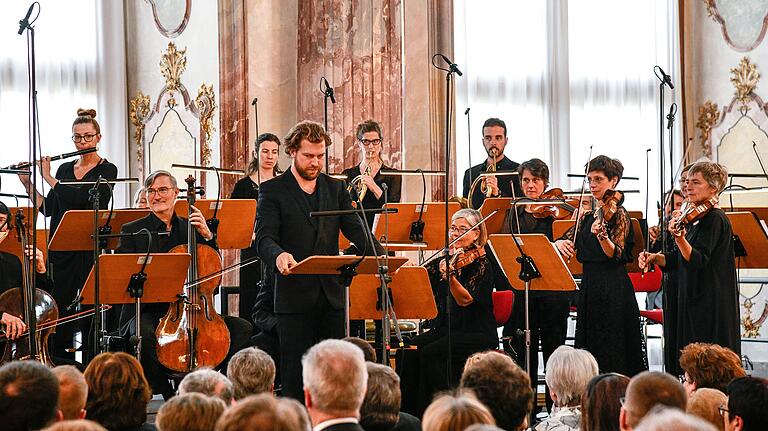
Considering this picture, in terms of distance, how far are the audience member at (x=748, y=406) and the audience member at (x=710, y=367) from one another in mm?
933

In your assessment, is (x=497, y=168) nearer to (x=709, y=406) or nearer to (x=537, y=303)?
(x=537, y=303)

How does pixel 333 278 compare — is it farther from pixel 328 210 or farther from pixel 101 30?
pixel 101 30

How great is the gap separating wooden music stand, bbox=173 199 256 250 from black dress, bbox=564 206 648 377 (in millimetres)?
1941

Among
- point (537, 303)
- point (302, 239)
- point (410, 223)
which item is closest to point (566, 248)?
point (537, 303)

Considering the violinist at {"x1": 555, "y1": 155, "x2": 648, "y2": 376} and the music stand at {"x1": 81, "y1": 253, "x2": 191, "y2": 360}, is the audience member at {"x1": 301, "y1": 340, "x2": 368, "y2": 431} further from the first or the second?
the violinist at {"x1": 555, "y1": 155, "x2": 648, "y2": 376}

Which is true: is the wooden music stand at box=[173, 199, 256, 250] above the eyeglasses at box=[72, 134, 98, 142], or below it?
below

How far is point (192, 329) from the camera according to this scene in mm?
6285

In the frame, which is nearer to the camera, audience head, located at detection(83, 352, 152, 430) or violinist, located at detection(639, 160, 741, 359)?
Answer: audience head, located at detection(83, 352, 152, 430)

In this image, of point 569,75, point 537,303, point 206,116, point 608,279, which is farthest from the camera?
point 569,75

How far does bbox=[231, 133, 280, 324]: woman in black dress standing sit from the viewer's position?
7.23 metres

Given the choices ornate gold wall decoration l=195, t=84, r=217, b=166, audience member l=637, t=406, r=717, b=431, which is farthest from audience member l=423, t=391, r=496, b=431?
ornate gold wall decoration l=195, t=84, r=217, b=166

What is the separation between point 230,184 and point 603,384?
548 cm

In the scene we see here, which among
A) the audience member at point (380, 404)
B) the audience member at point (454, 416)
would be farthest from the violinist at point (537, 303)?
the audience member at point (454, 416)

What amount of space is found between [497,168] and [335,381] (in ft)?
15.9
